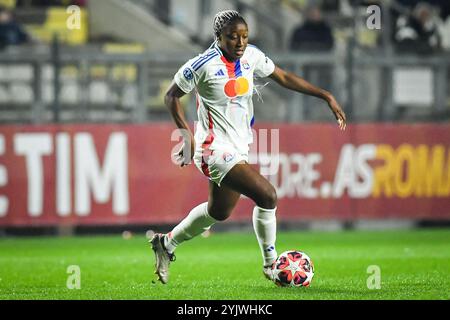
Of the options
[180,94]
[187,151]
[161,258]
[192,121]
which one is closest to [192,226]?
[161,258]

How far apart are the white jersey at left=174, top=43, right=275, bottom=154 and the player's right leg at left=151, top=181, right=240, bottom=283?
1.40 ft

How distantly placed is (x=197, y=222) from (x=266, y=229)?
28.3 inches

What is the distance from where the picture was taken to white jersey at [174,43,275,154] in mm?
9734

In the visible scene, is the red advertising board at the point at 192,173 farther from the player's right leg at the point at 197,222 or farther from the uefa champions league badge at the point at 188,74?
the uefa champions league badge at the point at 188,74

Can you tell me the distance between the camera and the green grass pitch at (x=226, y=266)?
→ 31.0 ft

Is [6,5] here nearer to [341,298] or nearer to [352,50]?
[352,50]

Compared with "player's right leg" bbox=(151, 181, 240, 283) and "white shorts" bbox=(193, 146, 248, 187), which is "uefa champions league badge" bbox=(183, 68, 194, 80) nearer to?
"white shorts" bbox=(193, 146, 248, 187)

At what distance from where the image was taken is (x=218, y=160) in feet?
31.6

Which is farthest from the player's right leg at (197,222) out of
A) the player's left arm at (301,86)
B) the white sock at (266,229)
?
the player's left arm at (301,86)

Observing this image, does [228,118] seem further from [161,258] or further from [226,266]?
[226,266]

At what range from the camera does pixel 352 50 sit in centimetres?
1741

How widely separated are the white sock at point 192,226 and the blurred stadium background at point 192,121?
6501 mm

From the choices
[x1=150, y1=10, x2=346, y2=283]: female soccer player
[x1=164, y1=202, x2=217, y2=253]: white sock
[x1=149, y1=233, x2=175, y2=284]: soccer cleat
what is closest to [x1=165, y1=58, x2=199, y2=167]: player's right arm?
[x1=150, y1=10, x2=346, y2=283]: female soccer player

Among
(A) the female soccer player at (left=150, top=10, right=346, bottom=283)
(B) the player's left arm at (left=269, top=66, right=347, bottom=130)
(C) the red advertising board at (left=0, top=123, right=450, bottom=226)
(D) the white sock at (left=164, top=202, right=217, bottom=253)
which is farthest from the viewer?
(C) the red advertising board at (left=0, top=123, right=450, bottom=226)
